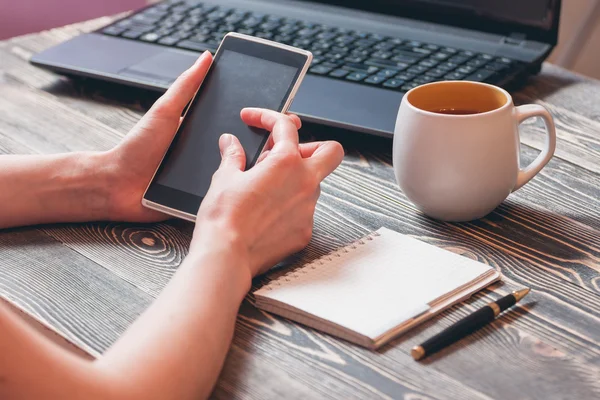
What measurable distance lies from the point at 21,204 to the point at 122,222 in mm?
103

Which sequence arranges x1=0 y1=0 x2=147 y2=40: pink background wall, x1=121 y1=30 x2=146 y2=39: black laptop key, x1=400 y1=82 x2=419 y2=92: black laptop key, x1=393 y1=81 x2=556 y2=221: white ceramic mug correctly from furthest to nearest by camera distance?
x1=0 y1=0 x2=147 y2=40: pink background wall, x1=121 y1=30 x2=146 y2=39: black laptop key, x1=400 y1=82 x2=419 y2=92: black laptop key, x1=393 y1=81 x2=556 y2=221: white ceramic mug

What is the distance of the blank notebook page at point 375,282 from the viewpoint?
0.60 meters

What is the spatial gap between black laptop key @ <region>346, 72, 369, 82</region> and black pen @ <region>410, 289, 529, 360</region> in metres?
0.46

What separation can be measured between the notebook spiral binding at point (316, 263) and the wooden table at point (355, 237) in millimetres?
24

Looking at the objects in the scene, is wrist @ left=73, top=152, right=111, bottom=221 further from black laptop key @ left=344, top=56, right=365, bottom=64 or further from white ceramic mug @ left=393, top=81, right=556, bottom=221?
black laptop key @ left=344, top=56, right=365, bottom=64

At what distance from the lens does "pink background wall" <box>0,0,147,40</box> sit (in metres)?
2.04

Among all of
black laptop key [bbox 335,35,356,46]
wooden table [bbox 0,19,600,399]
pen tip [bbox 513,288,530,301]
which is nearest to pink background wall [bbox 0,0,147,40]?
wooden table [bbox 0,19,600,399]

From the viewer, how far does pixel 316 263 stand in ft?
2.23

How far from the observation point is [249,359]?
571 mm

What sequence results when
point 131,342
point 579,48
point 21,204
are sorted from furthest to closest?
1. point 579,48
2. point 21,204
3. point 131,342

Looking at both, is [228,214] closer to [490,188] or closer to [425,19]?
[490,188]

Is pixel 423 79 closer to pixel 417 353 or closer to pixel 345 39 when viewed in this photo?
pixel 345 39

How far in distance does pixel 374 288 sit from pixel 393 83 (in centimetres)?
42

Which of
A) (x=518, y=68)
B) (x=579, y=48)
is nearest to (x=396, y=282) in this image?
(x=518, y=68)
